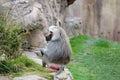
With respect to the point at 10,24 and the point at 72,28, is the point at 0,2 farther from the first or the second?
the point at 72,28

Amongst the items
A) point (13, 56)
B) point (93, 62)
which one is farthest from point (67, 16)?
point (13, 56)

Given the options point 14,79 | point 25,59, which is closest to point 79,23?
point 25,59

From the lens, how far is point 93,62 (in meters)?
9.28

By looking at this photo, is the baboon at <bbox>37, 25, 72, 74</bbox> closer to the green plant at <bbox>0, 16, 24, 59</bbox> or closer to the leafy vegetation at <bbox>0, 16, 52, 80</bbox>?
the leafy vegetation at <bbox>0, 16, 52, 80</bbox>

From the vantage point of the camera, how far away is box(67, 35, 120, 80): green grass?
7.99 metres

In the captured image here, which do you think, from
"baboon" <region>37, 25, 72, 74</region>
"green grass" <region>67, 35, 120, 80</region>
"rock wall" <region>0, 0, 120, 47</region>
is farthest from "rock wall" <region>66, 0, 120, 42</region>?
"baboon" <region>37, 25, 72, 74</region>

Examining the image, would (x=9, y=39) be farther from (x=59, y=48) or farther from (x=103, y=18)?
(x=103, y=18)

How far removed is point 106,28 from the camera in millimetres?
15164

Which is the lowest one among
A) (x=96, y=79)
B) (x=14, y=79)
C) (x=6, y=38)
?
(x=96, y=79)

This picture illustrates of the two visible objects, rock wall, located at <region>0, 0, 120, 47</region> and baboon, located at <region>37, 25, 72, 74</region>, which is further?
rock wall, located at <region>0, 0, 120, 47</region>

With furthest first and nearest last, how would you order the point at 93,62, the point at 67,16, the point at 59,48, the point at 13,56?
the point at 67,16
the point at 93,62
the point at 13,56
the point at 59,48

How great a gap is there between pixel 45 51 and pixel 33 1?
2.56 metres

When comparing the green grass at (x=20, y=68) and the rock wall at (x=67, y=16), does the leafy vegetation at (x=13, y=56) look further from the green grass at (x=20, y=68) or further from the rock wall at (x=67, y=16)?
the rock wall at (x=67, y=16)

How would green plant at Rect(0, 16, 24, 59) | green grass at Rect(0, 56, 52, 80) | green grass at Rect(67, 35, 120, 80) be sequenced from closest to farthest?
green grass at Rect(0, 56, 52, 80) → green plant at Rect(0, 16, 24, 59) → green grass at Rect(67, 35, 120, 80)
